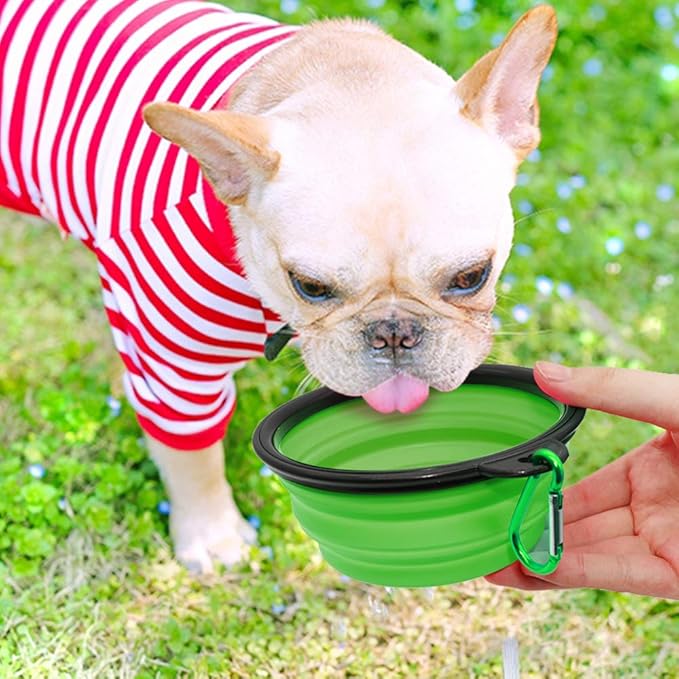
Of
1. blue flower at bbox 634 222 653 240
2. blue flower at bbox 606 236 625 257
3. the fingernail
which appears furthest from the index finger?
blue flower at bbox 634 222 653 240

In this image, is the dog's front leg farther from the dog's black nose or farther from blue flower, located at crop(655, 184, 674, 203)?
blue flower, located at crop(655, 184, 674, 203)

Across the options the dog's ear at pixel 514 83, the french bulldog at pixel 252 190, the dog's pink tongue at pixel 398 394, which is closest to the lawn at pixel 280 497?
the french bulldog at pixel 252 190

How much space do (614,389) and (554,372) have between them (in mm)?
97

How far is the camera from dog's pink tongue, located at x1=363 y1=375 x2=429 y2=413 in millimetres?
1935

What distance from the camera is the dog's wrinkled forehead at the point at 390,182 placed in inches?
69.3

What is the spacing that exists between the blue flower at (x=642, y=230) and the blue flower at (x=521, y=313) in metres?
0.56

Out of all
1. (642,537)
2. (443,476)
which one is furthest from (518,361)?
(443,476)

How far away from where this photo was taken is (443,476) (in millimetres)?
1619

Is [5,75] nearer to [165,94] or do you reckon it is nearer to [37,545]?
[165,94]

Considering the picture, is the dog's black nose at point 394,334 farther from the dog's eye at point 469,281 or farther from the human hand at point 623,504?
the human hand at point 623,504

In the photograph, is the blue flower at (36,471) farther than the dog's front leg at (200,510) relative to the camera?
Yes

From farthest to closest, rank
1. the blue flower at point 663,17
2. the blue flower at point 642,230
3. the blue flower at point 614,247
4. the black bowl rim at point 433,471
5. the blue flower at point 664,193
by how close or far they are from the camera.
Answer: the blue flower at point 663,17, the blue flower at point 664,193, the blue flower at point 642,230, the blue flower at point 614,247, the black bowl rim at point 433,471

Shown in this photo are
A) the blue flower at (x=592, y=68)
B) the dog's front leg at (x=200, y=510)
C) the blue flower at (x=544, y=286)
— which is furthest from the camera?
the blue flower at (x=592, y=68)

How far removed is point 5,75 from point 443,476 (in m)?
1.39
